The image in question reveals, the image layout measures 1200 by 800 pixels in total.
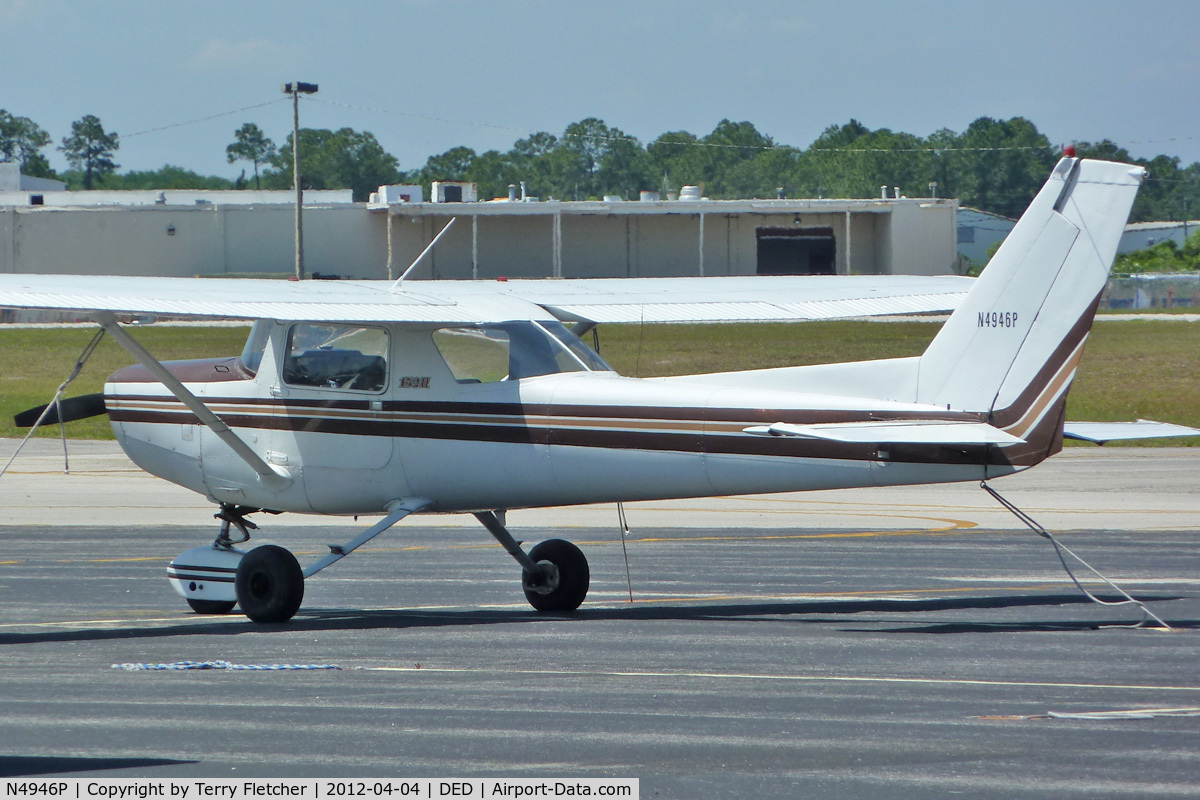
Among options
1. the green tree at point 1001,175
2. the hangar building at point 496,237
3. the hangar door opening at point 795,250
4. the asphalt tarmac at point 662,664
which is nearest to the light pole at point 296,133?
the hangar building at point 496,237

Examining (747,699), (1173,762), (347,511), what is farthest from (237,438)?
(1173,762)

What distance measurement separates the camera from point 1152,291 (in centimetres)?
6694

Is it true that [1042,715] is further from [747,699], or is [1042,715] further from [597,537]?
[597,537]

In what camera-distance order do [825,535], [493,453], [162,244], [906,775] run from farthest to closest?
[162,244] → [825,535] → [493,453] → [906,775]

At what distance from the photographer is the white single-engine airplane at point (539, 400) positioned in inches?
365

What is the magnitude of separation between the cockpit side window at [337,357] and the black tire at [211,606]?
5.73 feet

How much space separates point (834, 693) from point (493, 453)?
10.8 feet

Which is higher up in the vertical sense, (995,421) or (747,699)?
(995,421)

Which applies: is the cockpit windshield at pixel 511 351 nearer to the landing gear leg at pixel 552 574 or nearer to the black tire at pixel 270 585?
the landing gear leg at pixel 552 574

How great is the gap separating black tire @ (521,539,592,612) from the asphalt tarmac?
0.19 meters

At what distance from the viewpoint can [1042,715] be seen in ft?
23.5
